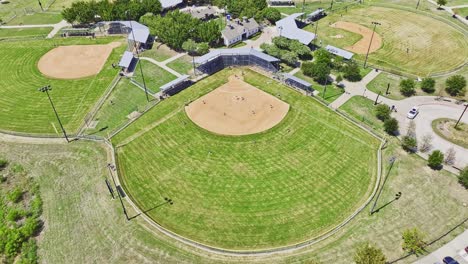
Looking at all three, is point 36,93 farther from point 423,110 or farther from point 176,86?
point 423,110

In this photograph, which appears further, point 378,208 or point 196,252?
point 378,208

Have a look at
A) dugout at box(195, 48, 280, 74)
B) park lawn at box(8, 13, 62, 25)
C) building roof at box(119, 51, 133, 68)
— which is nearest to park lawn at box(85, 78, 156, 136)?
building roof at box(119, 51, 133, 68)

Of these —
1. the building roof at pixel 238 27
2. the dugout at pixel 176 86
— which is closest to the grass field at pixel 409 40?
the building roof at pixel 238 27

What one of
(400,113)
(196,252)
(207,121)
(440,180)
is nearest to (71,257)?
(196,252)

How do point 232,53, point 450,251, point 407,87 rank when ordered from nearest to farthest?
point 450,251
point 407,87
point 232,53

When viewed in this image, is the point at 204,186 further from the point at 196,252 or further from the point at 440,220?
the point at 440,220

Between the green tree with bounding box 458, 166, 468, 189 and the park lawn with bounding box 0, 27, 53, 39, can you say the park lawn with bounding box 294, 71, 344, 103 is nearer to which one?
the green tree with bounding box 458, 166, 468, 189

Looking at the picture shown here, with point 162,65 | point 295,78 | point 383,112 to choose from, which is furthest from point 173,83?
point 383,112
